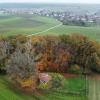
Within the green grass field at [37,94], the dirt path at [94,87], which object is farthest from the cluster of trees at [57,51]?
the green grass field at [37,94]

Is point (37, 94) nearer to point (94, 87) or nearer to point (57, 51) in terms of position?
point (94, 87)

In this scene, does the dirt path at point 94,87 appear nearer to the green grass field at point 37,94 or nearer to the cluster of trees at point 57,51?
A: the green grass field at point 37,94

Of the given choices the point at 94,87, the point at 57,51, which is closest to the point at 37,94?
the point at 94,87

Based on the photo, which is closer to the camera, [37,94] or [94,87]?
[37,94]

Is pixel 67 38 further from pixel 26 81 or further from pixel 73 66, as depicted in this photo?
pixel 26 81

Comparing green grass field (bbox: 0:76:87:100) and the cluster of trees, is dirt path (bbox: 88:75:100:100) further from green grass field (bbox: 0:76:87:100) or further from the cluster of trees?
the cluster of trees

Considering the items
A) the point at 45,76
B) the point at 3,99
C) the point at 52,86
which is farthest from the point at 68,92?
the point at 3,99
